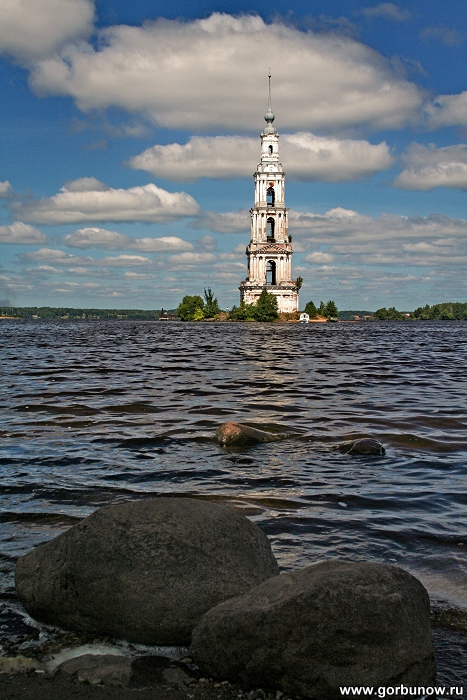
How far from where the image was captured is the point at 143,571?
6043mm

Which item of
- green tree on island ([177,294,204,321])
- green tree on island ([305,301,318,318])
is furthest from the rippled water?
green tree on island ([177,294,204,321])

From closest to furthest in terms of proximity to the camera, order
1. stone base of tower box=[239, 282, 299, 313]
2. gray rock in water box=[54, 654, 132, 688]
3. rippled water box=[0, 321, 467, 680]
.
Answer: gray rock in water box=[54, 654, 132, 688] < rippled water box=[0, 321, 467, 680] < stone base of tower box=[239, 282, 299, 313]

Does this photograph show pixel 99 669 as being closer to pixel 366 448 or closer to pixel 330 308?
pixel 366 448

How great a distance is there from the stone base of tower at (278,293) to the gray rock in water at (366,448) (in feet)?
515

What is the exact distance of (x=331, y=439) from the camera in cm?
1541

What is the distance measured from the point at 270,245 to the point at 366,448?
160m

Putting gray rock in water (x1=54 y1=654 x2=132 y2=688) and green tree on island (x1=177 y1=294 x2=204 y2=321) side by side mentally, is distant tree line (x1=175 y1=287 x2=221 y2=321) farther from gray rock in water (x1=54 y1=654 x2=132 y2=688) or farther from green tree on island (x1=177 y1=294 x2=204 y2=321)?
gray rock in water (x1=54 y1=654 x2=132 y2=688)

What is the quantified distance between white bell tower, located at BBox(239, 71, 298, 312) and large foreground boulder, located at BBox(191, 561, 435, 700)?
16464 centimetres

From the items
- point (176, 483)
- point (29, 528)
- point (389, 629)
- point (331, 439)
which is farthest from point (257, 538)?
point (331, 439)

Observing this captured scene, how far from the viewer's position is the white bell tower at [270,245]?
561 ft

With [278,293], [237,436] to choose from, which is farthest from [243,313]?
[237,436]

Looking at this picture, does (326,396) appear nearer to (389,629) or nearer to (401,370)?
(401,370)

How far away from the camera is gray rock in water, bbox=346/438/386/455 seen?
13789 mm

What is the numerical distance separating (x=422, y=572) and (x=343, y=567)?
2465 millimetres
